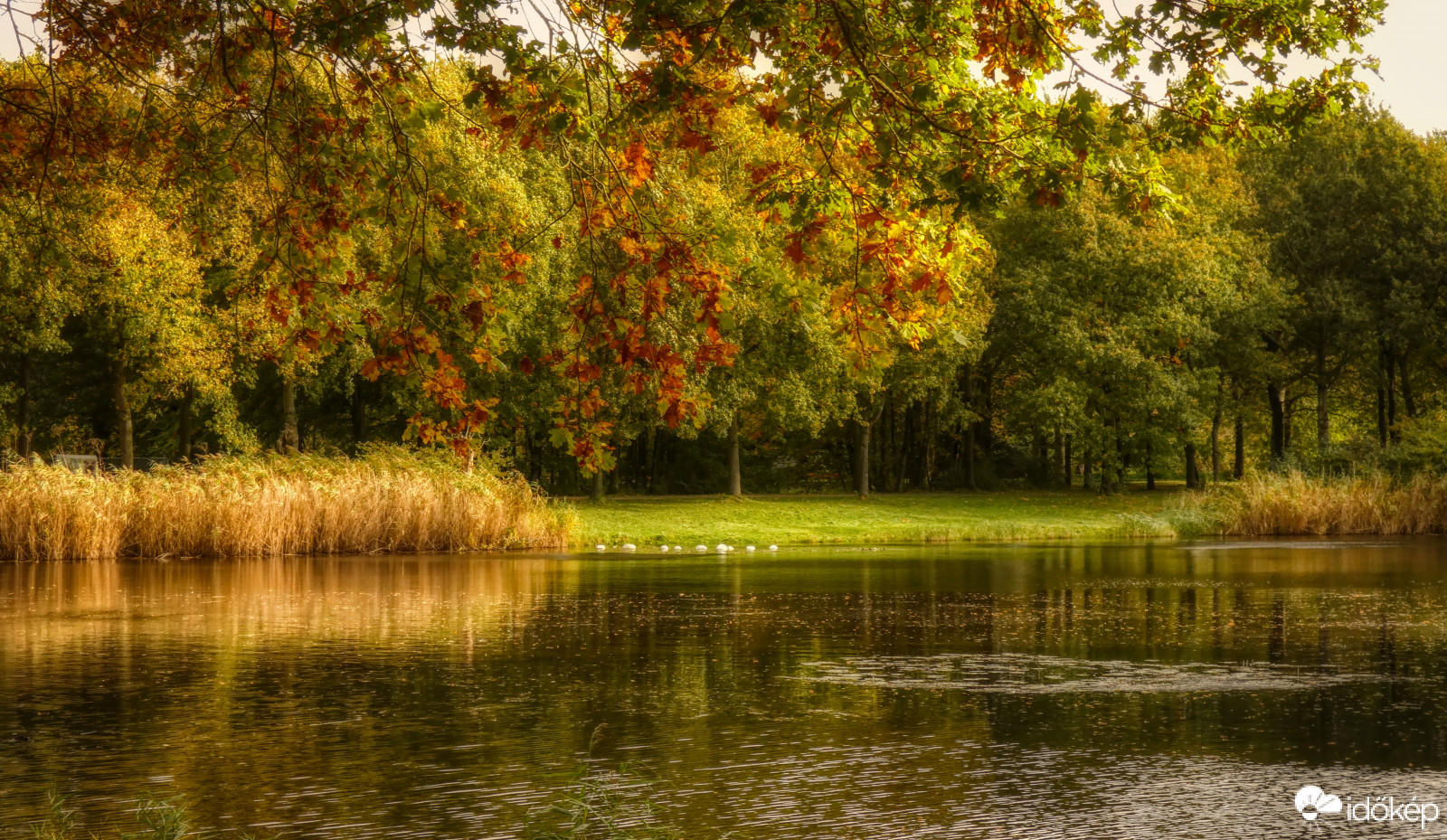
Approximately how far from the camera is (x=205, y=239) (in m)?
9.77

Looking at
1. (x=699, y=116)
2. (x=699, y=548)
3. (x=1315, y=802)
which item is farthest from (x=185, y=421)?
(x=1315, y=802)

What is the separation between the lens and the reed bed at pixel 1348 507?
32.6m

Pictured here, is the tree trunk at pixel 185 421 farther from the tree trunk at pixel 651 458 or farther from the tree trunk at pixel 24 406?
the tree trunk at pixel 651 458

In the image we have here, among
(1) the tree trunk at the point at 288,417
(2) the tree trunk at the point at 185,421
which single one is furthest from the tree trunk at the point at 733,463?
(2) the tree trunk at the point at 185,421

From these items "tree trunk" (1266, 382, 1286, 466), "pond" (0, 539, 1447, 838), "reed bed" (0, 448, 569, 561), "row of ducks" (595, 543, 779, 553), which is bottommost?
"row of ducks" (595, 543, 779, 553)

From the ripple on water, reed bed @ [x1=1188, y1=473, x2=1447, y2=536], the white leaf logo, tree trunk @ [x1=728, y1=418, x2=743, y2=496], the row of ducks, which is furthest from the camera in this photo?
tree trunk @ [x1=728, y1=418, x2=743, y2=496]

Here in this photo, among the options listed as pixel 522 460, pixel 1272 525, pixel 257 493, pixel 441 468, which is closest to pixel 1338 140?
pixel 1272 525

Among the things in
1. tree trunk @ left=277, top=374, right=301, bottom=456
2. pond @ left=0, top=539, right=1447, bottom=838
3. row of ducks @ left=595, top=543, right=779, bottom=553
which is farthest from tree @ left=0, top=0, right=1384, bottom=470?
tree trunk @ left=277, top=374, right=301, bottom=456

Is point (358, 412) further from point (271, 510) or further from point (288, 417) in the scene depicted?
point (271, 510)

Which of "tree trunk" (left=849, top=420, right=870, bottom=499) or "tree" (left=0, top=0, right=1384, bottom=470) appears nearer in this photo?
"tree" (left=0, top=0, right=1384, bottom=470)

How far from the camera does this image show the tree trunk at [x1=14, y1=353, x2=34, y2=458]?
45406mm

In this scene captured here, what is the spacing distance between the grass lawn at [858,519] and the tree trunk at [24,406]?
708 inches

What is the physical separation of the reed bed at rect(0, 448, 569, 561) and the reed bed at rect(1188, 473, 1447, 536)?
52.1ft

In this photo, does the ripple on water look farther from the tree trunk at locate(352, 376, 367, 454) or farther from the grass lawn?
the tree trunk at locate(352, 376, 367, 454)
